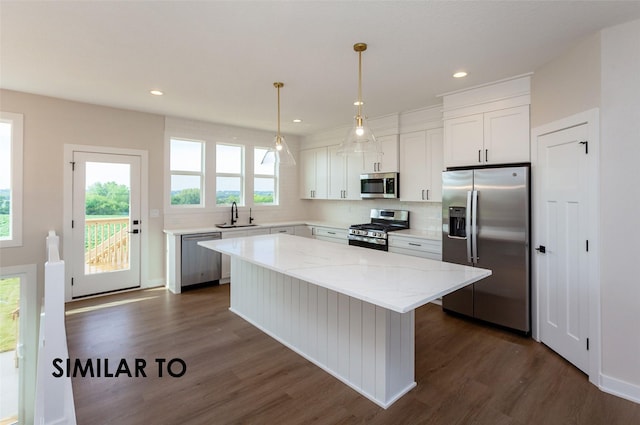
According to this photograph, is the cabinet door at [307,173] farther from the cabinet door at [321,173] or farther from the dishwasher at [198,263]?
the dishwasher at [198,263]

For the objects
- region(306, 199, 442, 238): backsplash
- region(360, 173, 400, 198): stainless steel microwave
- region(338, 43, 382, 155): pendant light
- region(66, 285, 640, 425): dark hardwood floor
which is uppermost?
region(338, 43, 382, 155): pendant light

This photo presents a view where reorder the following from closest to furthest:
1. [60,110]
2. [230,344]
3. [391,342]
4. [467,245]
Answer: [391,342], [230,344], [467,245], [60,110]

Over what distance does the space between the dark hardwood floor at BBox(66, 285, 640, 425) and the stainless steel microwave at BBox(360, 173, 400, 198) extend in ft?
6.46

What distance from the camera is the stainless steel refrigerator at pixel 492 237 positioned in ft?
10.2

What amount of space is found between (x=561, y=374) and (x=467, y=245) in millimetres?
1357

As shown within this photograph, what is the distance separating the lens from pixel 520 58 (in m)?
2.77

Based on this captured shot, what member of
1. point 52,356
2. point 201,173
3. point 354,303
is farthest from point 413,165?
point 52,356

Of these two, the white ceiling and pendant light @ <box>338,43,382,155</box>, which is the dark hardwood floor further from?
the white ceiling

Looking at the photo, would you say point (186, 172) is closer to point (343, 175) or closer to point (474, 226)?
point (343, 175)

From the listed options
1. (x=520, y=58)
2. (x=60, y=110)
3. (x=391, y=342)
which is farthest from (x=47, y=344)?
(x=520, y=58)

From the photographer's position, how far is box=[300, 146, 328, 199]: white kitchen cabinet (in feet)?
19.3

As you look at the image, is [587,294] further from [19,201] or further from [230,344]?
[19,201]

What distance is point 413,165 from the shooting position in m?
4.48

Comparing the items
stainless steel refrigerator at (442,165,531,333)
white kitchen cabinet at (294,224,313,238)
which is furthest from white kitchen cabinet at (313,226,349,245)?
stainless steel refrigerator at (442,165,531,333)
